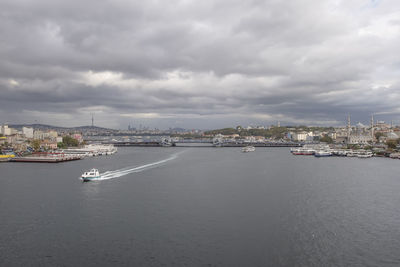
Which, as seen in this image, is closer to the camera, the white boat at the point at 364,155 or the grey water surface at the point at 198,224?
the grey water surface at the point at 198,224

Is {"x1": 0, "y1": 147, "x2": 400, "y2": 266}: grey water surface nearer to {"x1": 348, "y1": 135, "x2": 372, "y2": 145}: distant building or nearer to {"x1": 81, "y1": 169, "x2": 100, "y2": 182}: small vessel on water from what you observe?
{"x1": 81, "y1": 169, "x2": 100, "y2": 182}: small vessel on water

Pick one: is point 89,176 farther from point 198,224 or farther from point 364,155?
point 364,155

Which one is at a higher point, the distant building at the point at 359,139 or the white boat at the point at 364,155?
the distant building at the point at 359,139

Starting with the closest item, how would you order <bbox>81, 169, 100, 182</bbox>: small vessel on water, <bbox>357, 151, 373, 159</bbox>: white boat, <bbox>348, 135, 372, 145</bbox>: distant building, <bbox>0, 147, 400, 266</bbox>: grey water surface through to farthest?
<bbox>0, 147, 400, 266</bbox>: grey water surface, <bbox>81, 169, 100, 182</bbox>: small vessel on water, <bbox>357, 151, 373, 159</bbox>: white boat, <bbox>348, 135, 372, 145</bbox>: distant building

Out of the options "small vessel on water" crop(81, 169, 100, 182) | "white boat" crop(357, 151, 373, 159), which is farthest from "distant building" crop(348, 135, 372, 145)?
"small vessel on water" crop(81, 169, 100, 182)

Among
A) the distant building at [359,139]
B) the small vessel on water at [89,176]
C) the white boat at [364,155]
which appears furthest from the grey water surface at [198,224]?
the distant building at [359,139]

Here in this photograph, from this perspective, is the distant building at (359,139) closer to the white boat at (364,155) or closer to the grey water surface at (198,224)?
the white boat at (364,155)

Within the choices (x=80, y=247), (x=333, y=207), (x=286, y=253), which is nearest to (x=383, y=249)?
(x=286, y=253)

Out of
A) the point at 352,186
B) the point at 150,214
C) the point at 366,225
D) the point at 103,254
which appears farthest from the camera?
the point at 352,186

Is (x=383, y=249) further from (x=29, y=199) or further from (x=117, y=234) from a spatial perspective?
(x=29, y=199)
